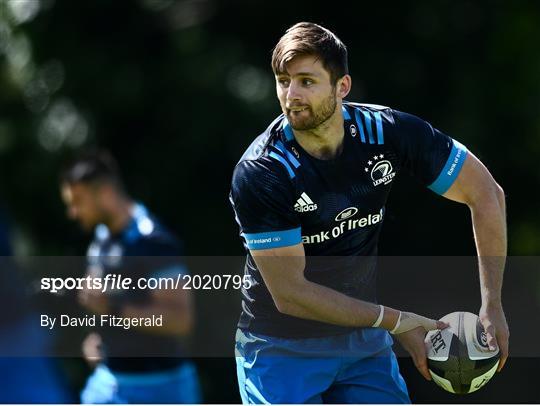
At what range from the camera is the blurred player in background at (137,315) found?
7.32 metres

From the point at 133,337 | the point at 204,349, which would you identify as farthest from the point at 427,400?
the point at 133,337

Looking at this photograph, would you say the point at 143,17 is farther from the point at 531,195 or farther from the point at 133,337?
the point at 133,337

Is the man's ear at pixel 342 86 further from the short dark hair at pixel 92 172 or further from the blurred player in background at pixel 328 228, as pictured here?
the short dark hair at pixel 92 172

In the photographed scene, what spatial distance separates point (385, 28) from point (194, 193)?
2.49 metres

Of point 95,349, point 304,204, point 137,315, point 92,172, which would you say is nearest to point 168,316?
point 137,315

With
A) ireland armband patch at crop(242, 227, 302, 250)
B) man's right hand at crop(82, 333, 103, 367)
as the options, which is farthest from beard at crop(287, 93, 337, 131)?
man's right hand at crop(82, 333, 103, 367)

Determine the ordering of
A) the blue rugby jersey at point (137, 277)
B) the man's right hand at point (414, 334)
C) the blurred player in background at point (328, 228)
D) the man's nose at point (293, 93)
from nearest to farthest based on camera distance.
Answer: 1. the man's nose at point (293, 93)
2. the blurred player in background at point (328, 228)
3. the man's right hand at point (414, 334)
4. the blue rugby jersey at point (137, 277)

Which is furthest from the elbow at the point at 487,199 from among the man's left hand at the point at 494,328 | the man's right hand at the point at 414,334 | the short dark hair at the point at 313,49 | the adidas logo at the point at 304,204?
the short dark hair at the point at 313,49

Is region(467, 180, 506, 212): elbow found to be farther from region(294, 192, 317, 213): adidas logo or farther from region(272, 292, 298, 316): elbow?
region(272, 292, 298, 316): elbow

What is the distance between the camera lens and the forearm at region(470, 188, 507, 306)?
5457 millimetres

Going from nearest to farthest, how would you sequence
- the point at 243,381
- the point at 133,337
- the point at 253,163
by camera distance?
the point at 253,163, the point at 243,381, the point at 133,337

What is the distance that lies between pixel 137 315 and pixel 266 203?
241 centimetres

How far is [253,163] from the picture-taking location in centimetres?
519

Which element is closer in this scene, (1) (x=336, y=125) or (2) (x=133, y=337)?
(1) (x=336, y=125)
